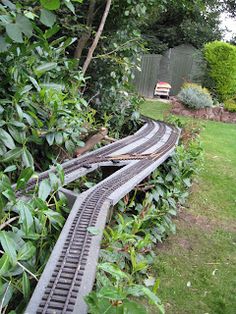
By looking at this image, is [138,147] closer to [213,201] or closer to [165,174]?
[165,174]

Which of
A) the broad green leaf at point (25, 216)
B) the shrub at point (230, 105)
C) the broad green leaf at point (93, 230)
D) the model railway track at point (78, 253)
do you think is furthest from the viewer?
the shrub at point (230, 105)

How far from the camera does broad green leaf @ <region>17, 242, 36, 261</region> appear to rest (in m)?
1.72

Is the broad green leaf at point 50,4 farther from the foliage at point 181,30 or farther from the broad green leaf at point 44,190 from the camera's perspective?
the foliage at point 181,30

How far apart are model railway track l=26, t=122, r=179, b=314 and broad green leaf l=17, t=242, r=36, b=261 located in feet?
0.33

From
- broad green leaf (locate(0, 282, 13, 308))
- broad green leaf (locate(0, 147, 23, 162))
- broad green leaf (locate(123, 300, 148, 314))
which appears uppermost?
broad green leaf (locate(0, 147, 23, 162))

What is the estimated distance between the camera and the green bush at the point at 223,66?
42.4 ft

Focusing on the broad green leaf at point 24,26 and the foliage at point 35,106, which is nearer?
the broad green leaf at point 24,26

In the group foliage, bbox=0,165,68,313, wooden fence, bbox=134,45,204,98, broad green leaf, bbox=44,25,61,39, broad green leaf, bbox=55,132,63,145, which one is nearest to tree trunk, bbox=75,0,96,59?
broad green leaf, bbox=55,132,63,145

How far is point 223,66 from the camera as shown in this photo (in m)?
13.1

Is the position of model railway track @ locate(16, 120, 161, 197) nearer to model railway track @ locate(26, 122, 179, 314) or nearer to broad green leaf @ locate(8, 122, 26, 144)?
model railway track @ locate(26, 122, 179, 314)

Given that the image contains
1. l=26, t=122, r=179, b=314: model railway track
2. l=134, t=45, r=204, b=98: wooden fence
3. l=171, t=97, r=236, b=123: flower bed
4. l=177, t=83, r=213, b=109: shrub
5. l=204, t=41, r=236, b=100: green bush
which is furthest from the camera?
l=134, t=45, r=204, b=98: wooden fence

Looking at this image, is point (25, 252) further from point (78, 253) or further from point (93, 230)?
point (93, 230)

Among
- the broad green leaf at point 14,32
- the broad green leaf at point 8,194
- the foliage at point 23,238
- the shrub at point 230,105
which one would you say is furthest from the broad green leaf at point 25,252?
the shrub at point 230,105

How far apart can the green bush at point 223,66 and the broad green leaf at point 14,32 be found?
12.3m
